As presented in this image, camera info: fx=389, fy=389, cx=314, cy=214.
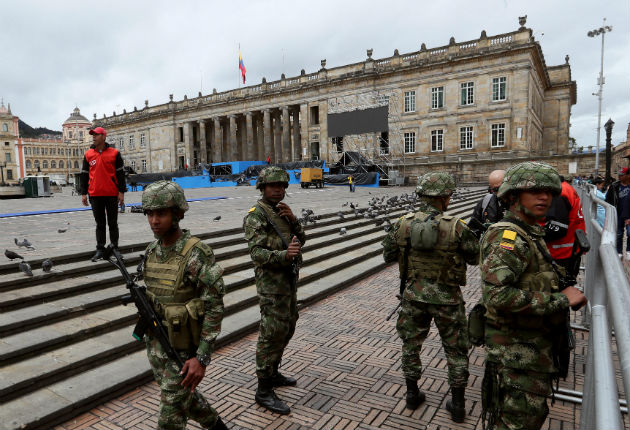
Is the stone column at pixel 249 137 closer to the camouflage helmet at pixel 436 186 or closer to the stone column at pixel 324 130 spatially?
the stone column at pixel 324 130

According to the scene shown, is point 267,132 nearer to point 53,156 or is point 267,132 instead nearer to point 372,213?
point 372,213

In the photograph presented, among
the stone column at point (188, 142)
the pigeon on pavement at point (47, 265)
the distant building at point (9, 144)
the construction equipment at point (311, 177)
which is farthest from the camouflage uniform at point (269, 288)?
the distant building at point (9, 144)

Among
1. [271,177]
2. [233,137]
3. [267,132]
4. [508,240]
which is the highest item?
[267,132]

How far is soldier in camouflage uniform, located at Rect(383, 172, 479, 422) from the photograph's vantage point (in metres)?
3.35

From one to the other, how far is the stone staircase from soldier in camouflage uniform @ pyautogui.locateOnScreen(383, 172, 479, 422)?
2.49 m

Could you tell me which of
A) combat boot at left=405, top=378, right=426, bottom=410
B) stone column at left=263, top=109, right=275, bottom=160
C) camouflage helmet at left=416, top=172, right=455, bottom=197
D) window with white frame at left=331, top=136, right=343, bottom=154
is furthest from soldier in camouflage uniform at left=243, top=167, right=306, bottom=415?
stone column at left=263, top=109, right=275, bottom=160

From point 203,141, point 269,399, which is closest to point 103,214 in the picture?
point 269,399

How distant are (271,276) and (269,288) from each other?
0.37 ft

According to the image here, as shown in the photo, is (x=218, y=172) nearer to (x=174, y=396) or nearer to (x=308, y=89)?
(x=308, y=89)

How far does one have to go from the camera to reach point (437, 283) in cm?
340

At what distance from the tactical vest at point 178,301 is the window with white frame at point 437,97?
37.9 m

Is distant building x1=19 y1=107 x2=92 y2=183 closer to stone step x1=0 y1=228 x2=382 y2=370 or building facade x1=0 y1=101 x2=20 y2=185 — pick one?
building facade x1=0 y1=101 x2=20 y2=185

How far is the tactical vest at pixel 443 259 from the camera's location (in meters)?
3.36

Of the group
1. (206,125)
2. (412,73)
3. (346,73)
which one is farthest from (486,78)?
(206,125)
